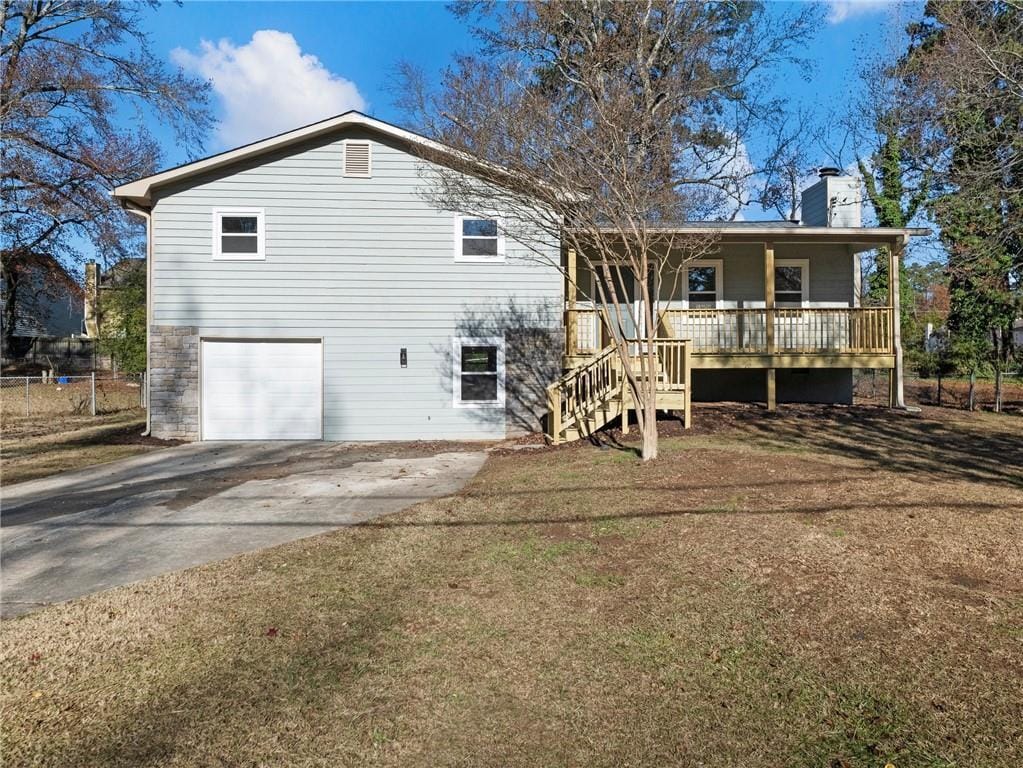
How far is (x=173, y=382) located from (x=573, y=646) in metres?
Answer: 10.8

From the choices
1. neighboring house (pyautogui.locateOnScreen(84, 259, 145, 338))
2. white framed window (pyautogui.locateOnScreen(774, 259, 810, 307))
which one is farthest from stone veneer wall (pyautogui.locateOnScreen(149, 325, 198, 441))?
neighboring house (pyautogui.locateOnScreen(84, 259, 145, 338))

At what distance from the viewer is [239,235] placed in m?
11.9

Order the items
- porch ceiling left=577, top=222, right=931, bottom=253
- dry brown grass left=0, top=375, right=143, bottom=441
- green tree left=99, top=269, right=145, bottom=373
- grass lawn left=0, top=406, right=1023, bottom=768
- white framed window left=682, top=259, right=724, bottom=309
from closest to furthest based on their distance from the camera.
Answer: grass lawn left=0, top=406, right=1023, bottom=768 → porch ceiling left=577, top=222, right=931, bottom=253 → white framed window left=682, top=259, right=724, bottom=309 → dry brown grass left=0, top=375, right=143, bottom=441 → green tree left=99, top=269, right=145, bottom=373

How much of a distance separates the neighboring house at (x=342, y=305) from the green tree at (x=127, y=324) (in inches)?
329

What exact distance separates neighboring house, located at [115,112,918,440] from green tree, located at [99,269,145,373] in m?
8.36

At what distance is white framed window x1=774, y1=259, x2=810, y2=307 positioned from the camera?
46.3 feet

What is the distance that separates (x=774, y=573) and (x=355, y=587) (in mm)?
2740

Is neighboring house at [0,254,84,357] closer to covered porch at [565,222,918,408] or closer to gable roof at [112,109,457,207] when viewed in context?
gable roof at [112,109,457,207]

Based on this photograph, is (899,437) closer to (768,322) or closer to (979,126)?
(768,322)

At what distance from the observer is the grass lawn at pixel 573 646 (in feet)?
8.30

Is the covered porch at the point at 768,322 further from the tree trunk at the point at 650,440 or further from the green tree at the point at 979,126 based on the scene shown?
the tree trunk at the point at 650,440

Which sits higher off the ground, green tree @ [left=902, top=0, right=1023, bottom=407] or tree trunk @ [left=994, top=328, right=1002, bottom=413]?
green tree @ [left=902, top=0, right=1023, bottom=407]

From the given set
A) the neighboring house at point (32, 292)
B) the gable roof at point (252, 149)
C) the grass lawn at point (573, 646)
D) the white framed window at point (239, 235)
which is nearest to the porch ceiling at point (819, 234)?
the gable roof at point (252, 149)

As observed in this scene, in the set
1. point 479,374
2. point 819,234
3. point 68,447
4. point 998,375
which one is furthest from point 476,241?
point 998,375
